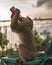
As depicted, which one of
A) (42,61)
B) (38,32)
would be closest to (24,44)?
(42,61)

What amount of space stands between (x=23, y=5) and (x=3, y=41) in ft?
2.19

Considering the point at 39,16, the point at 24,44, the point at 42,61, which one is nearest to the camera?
the point at 42,61

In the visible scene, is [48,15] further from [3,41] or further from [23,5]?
[3,41]

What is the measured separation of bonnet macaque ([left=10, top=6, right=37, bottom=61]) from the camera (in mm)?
1315

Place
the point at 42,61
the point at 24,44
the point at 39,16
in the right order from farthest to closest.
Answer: the point at 39,16
the point at 24,44
the point at 42,61

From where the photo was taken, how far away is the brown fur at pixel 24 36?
1.33 meters

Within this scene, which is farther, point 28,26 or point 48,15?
point 48,15

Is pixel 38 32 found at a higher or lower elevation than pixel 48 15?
lower

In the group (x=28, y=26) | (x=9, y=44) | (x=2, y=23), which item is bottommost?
(x=9, y=44)

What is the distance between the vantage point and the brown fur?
1326mm

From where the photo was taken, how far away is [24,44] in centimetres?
139

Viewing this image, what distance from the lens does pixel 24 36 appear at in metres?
1.45

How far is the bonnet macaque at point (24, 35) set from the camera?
132 cm

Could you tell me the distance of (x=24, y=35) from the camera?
1.45m
